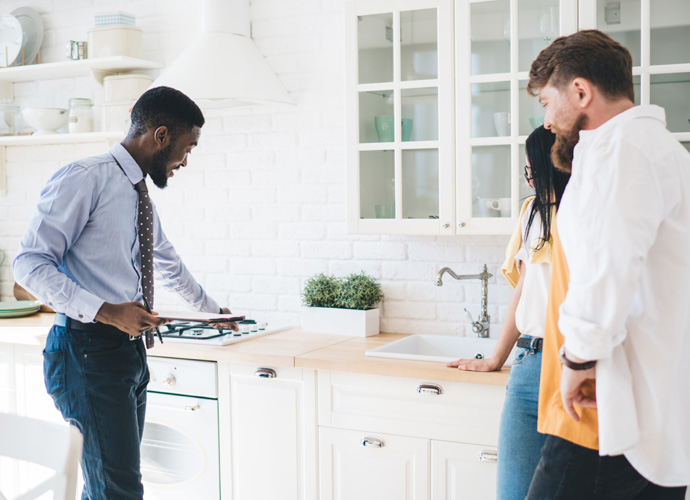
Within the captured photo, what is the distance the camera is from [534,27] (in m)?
2.36

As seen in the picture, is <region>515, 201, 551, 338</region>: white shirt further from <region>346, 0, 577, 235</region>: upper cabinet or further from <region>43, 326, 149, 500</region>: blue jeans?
<region>43, 326, 149, 500</region>: blue jeans

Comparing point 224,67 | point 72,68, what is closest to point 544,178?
point 224,67

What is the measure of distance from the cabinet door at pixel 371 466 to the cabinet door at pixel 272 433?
60 mm

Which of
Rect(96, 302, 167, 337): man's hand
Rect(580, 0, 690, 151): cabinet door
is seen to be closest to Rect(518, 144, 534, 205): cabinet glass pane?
Rect(580, 0, 690, 151): cabinet door

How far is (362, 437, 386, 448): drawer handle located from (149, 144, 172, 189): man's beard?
1.04m

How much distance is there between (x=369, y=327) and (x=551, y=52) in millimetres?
1590

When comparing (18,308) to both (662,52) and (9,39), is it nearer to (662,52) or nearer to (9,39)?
(9,39)

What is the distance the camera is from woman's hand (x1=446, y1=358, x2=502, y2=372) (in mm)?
2154

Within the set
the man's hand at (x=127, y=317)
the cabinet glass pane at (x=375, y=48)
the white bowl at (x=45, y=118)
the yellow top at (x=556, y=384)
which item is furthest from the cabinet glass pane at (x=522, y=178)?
the white bowl at (x=45, y=118)

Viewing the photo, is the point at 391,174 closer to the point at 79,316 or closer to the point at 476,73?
the point at 476,73

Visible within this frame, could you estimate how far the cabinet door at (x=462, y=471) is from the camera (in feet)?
7.14

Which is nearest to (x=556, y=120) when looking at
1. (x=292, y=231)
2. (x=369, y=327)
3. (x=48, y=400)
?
(x=369, y=327)

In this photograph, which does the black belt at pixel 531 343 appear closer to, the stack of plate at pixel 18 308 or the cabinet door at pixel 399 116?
the cabinet door at pixel 399 116

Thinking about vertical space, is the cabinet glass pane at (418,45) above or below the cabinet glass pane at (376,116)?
above
